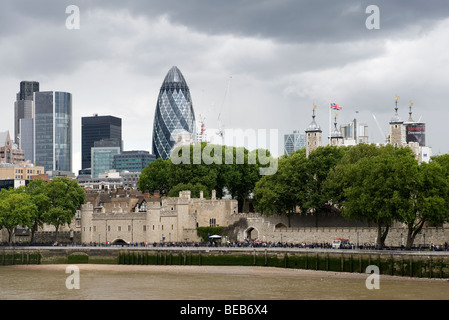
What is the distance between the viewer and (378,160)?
87.7m

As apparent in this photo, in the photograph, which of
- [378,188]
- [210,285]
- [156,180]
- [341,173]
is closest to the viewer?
[210,285]

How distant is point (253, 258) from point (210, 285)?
47.0ft

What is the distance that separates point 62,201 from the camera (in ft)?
371

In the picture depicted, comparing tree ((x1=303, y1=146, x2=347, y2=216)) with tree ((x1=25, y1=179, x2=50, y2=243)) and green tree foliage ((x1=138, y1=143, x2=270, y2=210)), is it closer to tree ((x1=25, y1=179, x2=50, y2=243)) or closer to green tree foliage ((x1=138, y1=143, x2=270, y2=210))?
green tree foliage ((x1=138, y1=143, x2=270, y2=210))

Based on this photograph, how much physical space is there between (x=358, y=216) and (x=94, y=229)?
38.1 metres

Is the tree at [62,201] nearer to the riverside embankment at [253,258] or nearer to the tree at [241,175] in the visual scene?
the riverside embankment at [253,258]

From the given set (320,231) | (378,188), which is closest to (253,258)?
(320,231)

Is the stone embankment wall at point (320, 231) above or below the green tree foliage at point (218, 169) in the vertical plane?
below

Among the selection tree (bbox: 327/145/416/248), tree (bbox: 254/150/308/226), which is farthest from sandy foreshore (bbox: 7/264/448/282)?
tree (bbox: 254/150/308/226)

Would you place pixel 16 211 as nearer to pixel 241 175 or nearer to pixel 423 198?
pixel 241 175

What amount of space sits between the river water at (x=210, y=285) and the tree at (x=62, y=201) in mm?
21993

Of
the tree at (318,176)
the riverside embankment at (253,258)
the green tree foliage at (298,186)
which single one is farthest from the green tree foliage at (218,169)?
the riverside embankment at (253,258)

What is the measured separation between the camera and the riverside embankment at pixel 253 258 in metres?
74.4

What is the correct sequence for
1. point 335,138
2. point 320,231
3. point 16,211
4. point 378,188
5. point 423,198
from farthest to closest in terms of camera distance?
point 335,138
point 16,211
point 320,231
point 378,188
point 423,198
